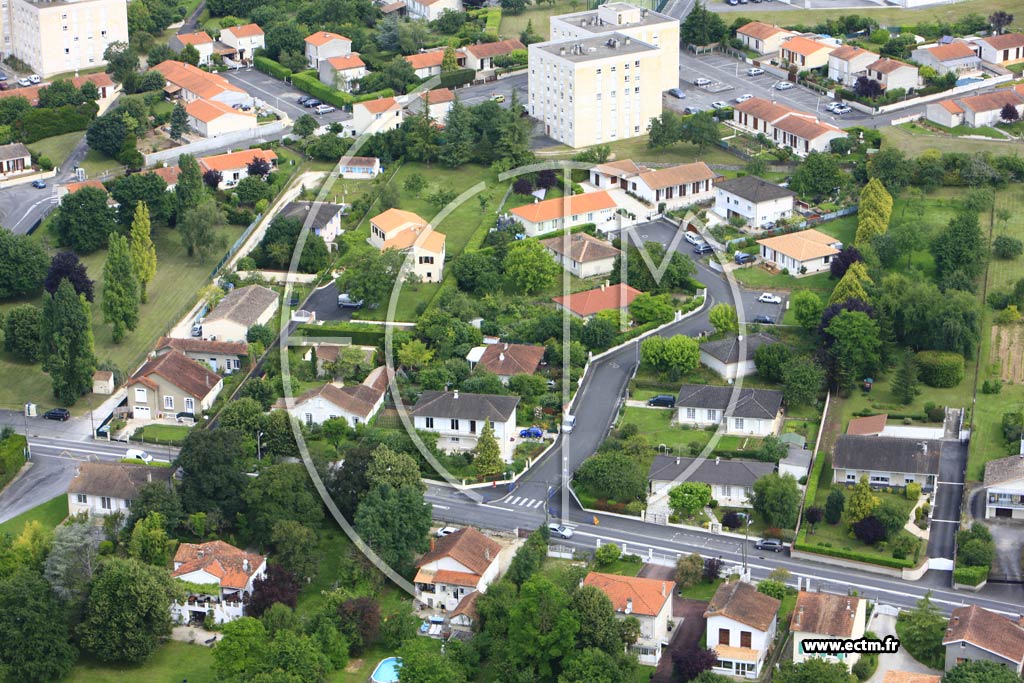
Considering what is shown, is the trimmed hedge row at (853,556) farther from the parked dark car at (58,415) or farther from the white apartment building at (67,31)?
the white apartment building at (67,31)

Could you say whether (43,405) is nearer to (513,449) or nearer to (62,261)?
(62,261)

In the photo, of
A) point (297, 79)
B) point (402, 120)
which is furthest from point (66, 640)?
point (297, 79)

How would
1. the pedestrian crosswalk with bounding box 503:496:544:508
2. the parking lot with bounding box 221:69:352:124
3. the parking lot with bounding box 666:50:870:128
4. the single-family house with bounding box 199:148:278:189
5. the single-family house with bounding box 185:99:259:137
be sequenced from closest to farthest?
the pedestrian crosswalk with bounding box 503:496:544:508 < the single-family house with bounding box 199:148:278:189 < the single-family house with bounding box 185:99:259:137 < the parking lot with bounding box 666:50:870:128 < the parking lot with bounding box 221:69:352:124

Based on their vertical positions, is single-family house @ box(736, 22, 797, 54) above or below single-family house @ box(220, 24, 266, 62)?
above

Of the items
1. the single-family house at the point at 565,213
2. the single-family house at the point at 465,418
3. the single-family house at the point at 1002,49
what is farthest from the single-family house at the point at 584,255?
the single-family house at the point at 1002,49

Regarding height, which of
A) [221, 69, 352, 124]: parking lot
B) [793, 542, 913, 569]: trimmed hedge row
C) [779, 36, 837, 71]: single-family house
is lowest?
[793, 542, 913, 569]: trimmed hedge row

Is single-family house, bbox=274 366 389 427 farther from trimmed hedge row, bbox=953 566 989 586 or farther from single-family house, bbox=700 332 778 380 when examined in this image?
trimmed hedge row, bbox=953 566 989 586

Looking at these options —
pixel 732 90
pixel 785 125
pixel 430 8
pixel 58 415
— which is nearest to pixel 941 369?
pixel 785 125

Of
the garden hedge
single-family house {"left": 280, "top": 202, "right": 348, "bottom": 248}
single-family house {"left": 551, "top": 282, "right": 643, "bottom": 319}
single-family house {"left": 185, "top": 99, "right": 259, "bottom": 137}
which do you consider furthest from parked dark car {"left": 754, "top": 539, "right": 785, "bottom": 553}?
single-family house {"left": 185, "top": 99, "right": 259, "bottom": 137}
